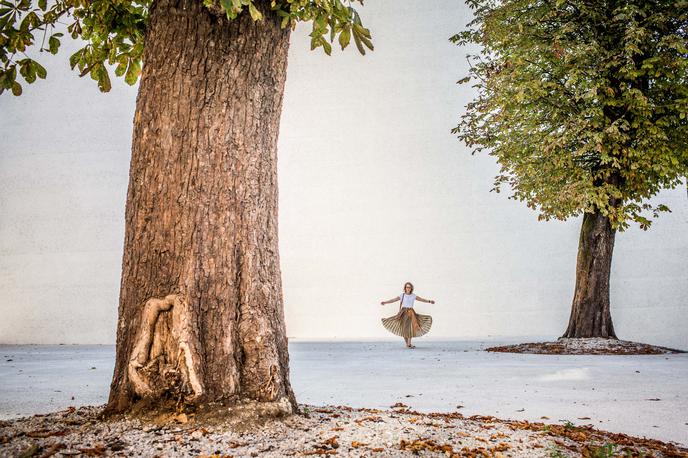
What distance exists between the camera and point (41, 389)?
5965 millimetres

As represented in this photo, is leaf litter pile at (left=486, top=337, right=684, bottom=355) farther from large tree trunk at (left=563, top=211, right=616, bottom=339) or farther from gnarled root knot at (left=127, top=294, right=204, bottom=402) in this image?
gnarled root knot at (left=127, top=294, right=204, bottom=402)

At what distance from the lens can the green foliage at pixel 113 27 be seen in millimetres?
3459

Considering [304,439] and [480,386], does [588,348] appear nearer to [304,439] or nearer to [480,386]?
[480,386]

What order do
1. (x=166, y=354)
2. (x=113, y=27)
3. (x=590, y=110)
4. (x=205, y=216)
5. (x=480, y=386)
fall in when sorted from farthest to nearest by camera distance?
1. (x=590, y=110)
2. (x=480, y=386)
3. (x=113, y=27)
4. (x=205, y=216)
5. (x=166, y=354)

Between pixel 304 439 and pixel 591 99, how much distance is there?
400 inches

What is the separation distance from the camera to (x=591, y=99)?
11.1 meters

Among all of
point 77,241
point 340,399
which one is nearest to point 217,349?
point 340,399

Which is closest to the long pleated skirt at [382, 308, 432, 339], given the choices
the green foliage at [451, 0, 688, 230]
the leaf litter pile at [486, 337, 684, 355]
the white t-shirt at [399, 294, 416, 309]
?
the white t-shirt at [399, 294, 416, 309]

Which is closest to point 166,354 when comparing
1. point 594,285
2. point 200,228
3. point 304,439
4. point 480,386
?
point 200,228

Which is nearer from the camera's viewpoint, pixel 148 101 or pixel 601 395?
pixel 148 101

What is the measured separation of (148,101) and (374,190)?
1368 cm

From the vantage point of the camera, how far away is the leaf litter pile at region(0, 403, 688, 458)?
264cm

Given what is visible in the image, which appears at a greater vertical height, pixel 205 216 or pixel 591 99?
pixel 591 99

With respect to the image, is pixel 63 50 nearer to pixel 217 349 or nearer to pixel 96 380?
pixel 96 380
